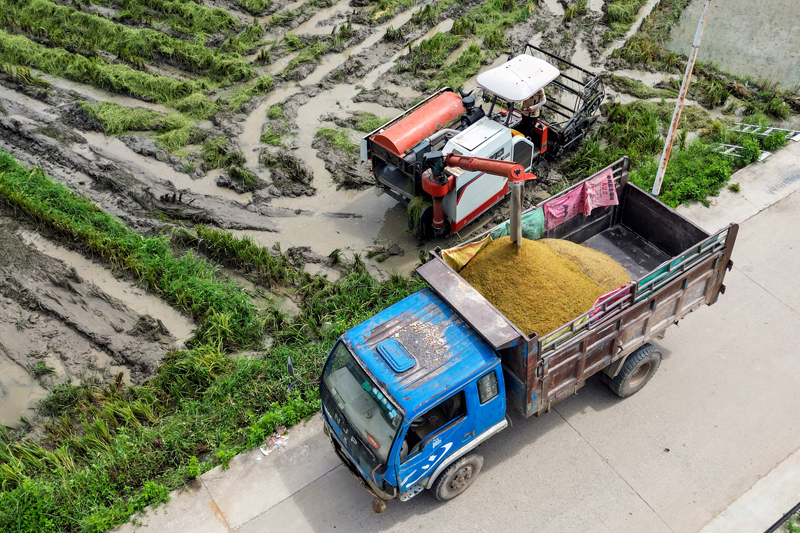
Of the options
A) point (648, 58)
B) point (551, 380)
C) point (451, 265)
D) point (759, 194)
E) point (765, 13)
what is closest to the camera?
point (551, 380)

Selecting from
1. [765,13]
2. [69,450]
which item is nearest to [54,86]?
[69,450]

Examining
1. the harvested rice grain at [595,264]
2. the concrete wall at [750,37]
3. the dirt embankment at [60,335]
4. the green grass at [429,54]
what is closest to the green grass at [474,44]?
the green grass at [429,54]

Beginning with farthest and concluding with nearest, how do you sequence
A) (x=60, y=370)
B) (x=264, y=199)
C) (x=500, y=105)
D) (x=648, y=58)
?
(x=648, y=58), (x=500, y=105), (x=264, y=199), (x=60, y=370)

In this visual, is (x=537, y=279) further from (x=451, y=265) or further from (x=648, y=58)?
(x=648, y=58)

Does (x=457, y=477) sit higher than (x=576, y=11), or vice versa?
(x=576, y=11)

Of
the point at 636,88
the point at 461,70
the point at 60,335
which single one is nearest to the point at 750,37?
the point at 636,88

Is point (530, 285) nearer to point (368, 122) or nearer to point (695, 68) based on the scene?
point (368, 122)
